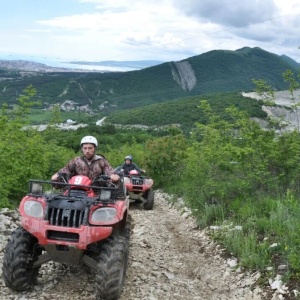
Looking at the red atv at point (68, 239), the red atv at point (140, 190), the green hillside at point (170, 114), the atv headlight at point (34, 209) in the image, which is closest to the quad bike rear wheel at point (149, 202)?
the red atv at point (140, 190)

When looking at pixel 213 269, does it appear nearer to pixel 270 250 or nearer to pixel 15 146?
pixel 270 250

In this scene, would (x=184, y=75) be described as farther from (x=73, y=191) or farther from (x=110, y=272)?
(x=110, y=272)

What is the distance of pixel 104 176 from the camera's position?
578 centimetres

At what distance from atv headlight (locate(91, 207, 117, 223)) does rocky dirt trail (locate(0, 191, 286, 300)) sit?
3.30 feet

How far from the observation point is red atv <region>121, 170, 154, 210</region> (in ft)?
42.5

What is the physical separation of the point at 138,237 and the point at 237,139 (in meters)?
3.55

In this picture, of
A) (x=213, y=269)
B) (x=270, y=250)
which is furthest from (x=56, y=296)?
(x=270, y=250)

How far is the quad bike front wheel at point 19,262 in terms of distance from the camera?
481cm

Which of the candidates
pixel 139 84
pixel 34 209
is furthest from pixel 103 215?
pixel 139 84

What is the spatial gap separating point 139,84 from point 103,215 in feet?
495

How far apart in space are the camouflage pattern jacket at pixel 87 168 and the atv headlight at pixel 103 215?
1.24 m

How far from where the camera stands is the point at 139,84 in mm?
153500

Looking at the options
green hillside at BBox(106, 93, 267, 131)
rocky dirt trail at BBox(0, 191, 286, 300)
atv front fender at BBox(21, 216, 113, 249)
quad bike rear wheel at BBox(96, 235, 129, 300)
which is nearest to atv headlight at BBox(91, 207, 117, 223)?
atv front fender at BBox(21, 216, 113, 249)

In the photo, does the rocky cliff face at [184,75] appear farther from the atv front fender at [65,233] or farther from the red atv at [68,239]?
the atv front fender at [65,233]
